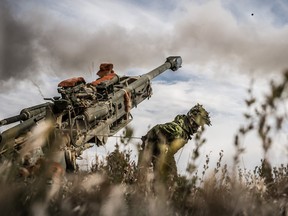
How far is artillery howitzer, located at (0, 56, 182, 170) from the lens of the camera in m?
7.21

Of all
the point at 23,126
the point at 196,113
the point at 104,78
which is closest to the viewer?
the point at 23,126

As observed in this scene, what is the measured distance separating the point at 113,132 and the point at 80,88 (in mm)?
1590

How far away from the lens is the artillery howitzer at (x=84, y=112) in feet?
23.7

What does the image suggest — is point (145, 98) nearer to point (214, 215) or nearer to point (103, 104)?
point (103, 104)

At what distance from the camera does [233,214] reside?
268 centimetres

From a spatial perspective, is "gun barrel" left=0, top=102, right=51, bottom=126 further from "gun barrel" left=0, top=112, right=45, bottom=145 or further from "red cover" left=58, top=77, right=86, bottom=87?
"red cover" left=58, top=77, right=86, bottom=87

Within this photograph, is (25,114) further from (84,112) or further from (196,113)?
(196,113)

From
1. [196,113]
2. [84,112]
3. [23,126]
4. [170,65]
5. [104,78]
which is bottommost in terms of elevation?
[196,113]

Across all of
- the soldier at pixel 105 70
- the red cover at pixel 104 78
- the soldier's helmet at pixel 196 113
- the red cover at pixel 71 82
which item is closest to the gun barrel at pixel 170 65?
the soldier at pixel 105 70

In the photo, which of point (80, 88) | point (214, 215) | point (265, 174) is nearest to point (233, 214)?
point (214, 215)

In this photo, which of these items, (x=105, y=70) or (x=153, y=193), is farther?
(x=105, y=70)

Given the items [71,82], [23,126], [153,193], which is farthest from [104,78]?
[153,193]

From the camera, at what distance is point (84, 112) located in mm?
8164

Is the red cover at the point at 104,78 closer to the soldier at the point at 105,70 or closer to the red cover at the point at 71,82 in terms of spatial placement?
the soldier at the point at 105,70
